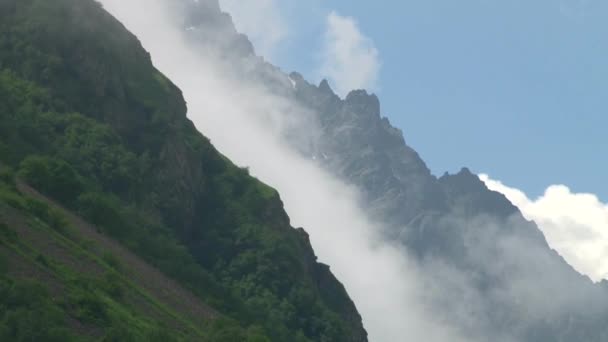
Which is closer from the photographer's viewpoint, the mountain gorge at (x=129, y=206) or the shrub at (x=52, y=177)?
the mountain gorge at (x=129, y=206)

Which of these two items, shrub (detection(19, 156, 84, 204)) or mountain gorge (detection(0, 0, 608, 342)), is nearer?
mountain gorge (detection(0, 0, 608, 342))

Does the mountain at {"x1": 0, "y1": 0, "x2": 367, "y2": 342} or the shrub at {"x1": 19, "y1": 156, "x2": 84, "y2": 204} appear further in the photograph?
the shrub at {"x1": 19, "y1": 156, "x2": 84, "y2": 204}

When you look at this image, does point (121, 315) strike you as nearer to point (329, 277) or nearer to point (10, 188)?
point (10, 188)

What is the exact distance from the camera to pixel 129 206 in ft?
387

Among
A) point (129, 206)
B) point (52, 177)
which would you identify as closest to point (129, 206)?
point (129, 206)

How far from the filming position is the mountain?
71.1m

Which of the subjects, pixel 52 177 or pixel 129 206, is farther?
pixel 129 206

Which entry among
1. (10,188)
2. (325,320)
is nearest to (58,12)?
(325,320)

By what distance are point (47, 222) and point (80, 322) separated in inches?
948

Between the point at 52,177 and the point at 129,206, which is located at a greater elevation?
the point at 129,206

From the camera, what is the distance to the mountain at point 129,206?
2798 inches

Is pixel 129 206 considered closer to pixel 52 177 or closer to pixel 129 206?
pixel 129 206

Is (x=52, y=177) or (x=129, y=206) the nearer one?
(x=52, y=177)

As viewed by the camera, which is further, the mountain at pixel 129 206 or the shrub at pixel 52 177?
the shrub at pixel 52 177
